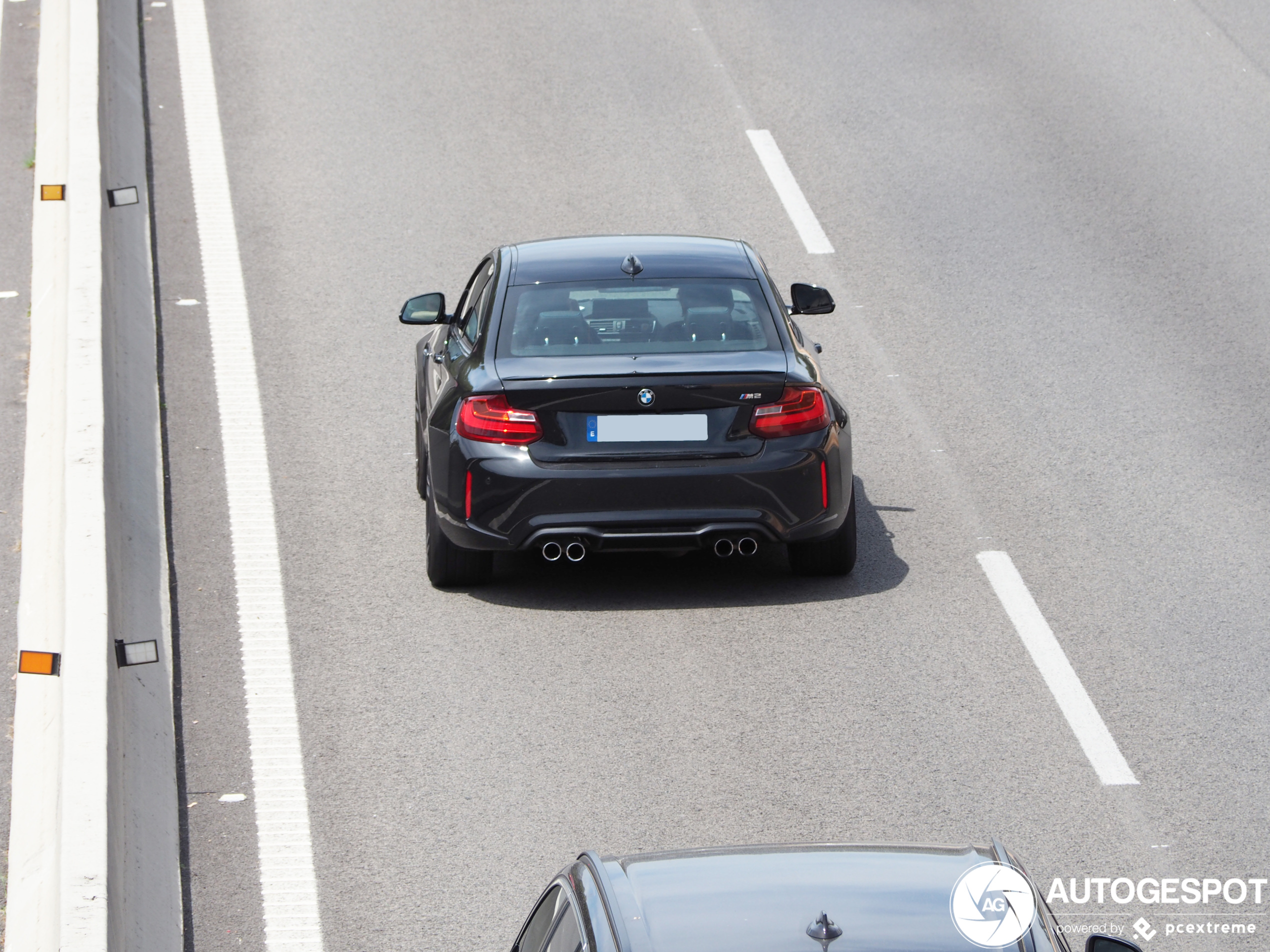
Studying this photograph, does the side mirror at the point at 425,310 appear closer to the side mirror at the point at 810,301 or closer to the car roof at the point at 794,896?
the side mirror at the point at 810,301

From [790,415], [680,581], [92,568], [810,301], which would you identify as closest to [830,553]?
[680,581]

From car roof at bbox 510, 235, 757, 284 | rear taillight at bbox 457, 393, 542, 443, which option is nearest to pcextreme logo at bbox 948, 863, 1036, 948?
rear taillight at bbox 457, 393, 542, 443

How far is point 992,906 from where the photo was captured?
11.4 ft

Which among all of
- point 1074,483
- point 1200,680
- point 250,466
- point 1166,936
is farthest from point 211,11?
point 1166,936

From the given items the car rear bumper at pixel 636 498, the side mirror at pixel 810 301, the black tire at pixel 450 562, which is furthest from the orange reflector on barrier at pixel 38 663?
the side mirror at pixel 810 301

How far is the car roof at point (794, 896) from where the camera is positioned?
10.6 feet

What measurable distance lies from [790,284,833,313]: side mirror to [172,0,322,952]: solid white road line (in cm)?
292

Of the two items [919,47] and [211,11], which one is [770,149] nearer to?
[919,47]

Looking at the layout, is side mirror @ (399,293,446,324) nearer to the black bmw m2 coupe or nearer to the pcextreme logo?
the black bmw m2 coupe

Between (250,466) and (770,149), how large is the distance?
674 cm

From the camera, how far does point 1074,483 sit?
995 cm

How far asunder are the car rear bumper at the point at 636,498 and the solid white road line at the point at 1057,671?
107cm

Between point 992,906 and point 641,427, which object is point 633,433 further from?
point 992,906

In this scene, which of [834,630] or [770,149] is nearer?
[834,630]
